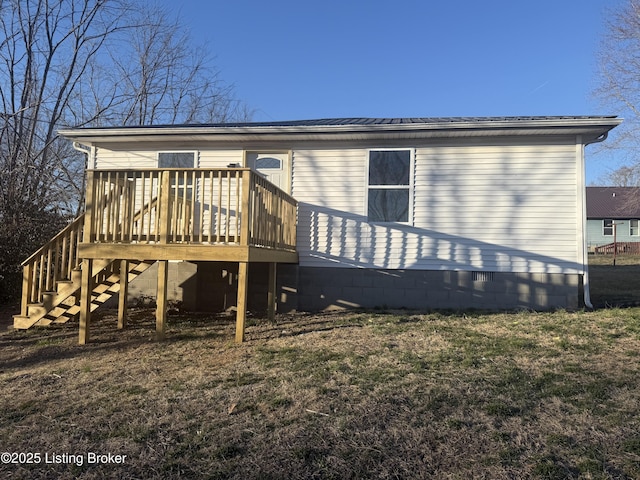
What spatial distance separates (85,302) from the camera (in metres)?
5.74

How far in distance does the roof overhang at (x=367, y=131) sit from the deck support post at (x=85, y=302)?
3.19 m

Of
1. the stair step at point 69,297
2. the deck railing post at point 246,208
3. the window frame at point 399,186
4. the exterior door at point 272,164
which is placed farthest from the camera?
the exterior door at point 272,164

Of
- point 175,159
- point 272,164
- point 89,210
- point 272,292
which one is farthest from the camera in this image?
point 175,159

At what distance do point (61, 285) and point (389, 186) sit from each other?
5.44 m

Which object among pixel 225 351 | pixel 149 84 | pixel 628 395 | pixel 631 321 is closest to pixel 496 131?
pixel 631 321

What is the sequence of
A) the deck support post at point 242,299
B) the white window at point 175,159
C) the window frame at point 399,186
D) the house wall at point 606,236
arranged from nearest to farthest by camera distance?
the deck support post at point 242,299
the window frame at point 399,186
the white window at point 175,159
the house wall at point 606,236

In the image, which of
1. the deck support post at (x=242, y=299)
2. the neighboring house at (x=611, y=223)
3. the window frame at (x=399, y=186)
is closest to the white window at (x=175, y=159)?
the window frame at (x=399, y=186)

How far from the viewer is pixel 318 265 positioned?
798 cm

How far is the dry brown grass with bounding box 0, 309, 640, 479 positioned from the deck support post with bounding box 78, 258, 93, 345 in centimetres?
19

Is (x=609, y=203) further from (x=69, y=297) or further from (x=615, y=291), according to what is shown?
(x=69, y=297)

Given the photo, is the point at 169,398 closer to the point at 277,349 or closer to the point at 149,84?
the point at 277,349

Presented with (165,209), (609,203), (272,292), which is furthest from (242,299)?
(609,203)

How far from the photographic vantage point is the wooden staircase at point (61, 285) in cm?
630

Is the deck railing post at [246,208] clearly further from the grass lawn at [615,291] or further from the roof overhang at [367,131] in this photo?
the grass lawn at [615,291]
